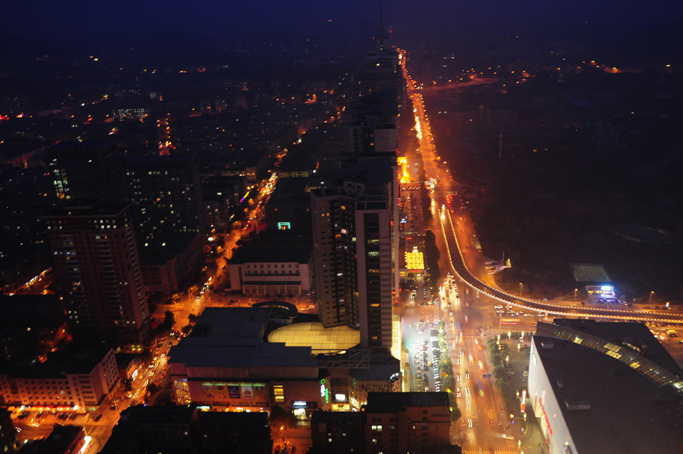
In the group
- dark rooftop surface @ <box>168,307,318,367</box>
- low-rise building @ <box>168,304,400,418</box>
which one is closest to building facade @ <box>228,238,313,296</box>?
dark rooftop surface @ <box>168,307,318,367</box>

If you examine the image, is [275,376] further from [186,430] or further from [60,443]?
[60,443]

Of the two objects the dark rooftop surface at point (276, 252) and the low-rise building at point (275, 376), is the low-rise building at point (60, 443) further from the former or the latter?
the dark rooftop surface at point (276, 252)

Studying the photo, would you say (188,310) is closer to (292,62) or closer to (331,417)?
(331,417)

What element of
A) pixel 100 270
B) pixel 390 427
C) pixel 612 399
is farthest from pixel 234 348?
pixel 612 399

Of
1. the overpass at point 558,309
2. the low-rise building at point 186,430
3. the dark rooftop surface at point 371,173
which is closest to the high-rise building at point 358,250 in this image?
the dark rooftop surface at point 371,173

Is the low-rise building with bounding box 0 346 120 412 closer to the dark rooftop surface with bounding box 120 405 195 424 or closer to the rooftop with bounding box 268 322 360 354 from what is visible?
the dark rooftop surface with bounding box 120 405 195 424
